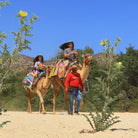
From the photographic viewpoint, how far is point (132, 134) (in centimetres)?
555

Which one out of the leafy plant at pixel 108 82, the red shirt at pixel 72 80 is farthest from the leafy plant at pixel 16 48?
the red shirt at pixel 72 80

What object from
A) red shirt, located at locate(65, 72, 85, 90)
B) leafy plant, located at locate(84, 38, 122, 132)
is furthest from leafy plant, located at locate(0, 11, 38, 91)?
red shirt, located at locate(65, 72, 85, 90)

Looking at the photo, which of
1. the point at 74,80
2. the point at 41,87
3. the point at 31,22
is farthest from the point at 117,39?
the point at 41,87

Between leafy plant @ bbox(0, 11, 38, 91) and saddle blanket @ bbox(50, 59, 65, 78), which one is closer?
leafy plant @ bbox(0, 11, 38, 91)

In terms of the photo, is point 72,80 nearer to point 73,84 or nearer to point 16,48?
point 73,84

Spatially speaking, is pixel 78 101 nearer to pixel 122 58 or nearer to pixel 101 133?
pixel 101 133

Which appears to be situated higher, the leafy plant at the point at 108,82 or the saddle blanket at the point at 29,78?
the saddle blanket at the point at 29,78

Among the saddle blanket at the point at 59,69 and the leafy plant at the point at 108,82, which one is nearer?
the leafy plant at the point at 108,82

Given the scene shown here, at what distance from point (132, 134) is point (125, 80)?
1814 centimetres

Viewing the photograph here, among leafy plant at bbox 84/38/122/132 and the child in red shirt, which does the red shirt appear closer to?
the child in red shirt

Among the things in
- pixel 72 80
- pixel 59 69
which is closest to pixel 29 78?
pixel 59 69

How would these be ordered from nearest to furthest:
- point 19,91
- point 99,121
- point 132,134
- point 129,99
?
point 132,134
point 99,121
point 129,99
point 19,91

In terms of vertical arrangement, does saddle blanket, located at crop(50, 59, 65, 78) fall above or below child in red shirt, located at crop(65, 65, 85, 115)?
above

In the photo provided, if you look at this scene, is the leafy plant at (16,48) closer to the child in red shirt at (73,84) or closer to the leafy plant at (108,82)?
the leafy plant at (108,82)
